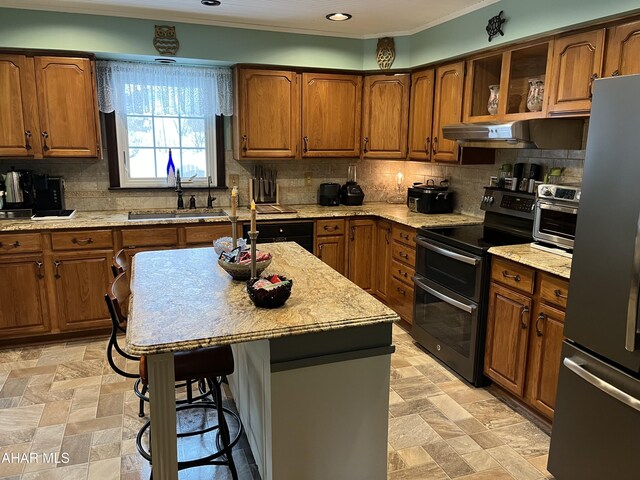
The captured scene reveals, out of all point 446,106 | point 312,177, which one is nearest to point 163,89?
point 312,177

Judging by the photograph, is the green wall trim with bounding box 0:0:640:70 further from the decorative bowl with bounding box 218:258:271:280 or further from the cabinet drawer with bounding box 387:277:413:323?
the decorative bowl with bounding box 218:258:271:280

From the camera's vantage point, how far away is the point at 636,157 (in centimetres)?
177

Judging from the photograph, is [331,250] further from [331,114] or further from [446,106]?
[446,106]

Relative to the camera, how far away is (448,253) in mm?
3252

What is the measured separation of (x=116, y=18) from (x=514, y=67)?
297 cm

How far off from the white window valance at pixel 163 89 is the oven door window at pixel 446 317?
7.85 ft

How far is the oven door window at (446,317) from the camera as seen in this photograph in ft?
10.3

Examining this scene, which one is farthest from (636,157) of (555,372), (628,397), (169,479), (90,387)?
(90,387)

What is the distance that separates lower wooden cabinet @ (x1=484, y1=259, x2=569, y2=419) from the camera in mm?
2518

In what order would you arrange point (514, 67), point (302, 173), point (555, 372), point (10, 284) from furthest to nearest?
point (302, 173) → point (10, 284) → point (514, 67) → point (555, 372)

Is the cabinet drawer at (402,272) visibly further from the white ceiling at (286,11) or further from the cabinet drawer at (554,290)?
the white ceiling at (286,11)

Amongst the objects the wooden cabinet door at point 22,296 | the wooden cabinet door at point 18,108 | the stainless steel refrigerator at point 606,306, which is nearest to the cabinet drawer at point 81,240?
the wooden cabinet door at point 22,296

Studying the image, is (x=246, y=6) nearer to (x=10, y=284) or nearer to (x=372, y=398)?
(x=10, y=284)

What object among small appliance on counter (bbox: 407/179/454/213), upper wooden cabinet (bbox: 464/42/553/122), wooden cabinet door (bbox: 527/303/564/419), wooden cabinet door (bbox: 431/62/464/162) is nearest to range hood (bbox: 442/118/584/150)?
upper wooden cabinet (bbox: 464/42/553/122)
